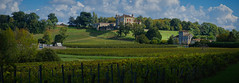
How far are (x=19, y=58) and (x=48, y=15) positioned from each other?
139 m

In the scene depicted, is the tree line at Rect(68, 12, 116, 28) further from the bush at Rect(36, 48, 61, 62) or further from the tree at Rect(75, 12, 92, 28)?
the bush at Rect(36, 48, 61, 62)

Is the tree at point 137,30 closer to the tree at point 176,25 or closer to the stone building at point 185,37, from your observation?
the stone building at point 185,37

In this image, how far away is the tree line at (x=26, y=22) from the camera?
13875cm

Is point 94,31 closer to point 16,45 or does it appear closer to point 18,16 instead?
point 18,16

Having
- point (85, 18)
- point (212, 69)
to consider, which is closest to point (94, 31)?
point (85, 18)

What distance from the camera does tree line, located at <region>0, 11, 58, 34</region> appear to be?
138750 mm

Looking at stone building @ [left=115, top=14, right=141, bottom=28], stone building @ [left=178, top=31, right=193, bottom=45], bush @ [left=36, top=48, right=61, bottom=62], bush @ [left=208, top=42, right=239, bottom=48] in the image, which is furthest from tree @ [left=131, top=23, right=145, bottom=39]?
bush @ [left=36, top=48, right=61, bottom=62]

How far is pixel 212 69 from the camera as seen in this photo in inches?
811

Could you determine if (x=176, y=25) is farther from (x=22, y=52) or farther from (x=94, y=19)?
(x=22, y=52)

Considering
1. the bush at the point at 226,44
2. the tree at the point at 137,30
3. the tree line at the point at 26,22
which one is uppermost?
the tree line at the point at 26,22

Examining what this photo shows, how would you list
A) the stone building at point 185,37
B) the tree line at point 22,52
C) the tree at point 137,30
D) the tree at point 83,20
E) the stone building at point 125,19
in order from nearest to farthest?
1. the tree line at point 22,52
2. the stone building at point 185,37
3. the tree at point 137,30
4. the tree at point 83,20
5. the stone building at point 125,19

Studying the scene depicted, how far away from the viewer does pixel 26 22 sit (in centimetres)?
15700

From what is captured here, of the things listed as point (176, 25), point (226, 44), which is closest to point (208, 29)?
point (176, 25)

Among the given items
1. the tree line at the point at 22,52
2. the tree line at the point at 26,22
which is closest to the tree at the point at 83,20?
the tree line at the point at 26,22
